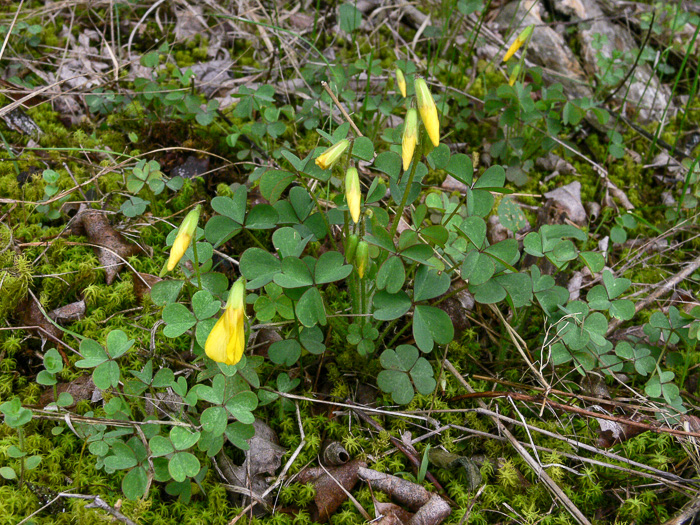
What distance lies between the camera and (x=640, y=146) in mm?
3668

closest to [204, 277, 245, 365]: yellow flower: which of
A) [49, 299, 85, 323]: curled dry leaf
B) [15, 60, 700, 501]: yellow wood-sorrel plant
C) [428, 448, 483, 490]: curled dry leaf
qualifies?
[15, 60, 700, 501]: yellow wood-sorrel plant

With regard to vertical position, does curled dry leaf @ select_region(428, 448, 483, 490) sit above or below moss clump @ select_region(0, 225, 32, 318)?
above

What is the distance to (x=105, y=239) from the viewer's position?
265 centimetres

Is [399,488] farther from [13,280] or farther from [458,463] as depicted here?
[13,280]

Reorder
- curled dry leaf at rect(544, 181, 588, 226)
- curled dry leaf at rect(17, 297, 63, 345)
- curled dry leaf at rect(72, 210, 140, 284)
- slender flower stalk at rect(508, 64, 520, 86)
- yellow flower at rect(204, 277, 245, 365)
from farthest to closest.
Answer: curled dry leaf at rect(544, 181, 588, 226) → slender flower stalk at rect(508, 64, 520, 86) → curled dry leaf at rect(72, 210, 140, 284) → curled dry leaf at rect(17, 297, 63, 345) → yellow flower at rect(204, 277, 245, 365)

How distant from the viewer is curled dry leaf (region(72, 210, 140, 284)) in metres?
2.56

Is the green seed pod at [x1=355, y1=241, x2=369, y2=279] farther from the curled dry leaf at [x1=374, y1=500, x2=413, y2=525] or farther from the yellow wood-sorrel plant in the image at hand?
the curled dry leaf at [x1=374, y1=500, x2=413, y2=525]

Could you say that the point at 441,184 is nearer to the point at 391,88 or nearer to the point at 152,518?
the point at 391,88

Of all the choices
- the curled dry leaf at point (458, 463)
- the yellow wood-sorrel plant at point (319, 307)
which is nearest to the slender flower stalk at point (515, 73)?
the yellow wood-sorrel plant at point (319, 307)

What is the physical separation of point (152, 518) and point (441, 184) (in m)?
2.30

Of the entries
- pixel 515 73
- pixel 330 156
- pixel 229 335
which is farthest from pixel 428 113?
pixel 515 73

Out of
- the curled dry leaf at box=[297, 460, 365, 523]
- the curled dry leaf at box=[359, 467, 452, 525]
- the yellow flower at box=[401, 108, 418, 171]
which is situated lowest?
the curled dry leaf at box=[297, 460, 365, 523]

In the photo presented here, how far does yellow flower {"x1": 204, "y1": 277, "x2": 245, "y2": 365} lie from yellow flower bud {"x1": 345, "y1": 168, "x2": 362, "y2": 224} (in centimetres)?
45

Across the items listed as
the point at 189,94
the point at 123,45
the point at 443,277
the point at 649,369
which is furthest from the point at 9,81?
the point at 649,369
